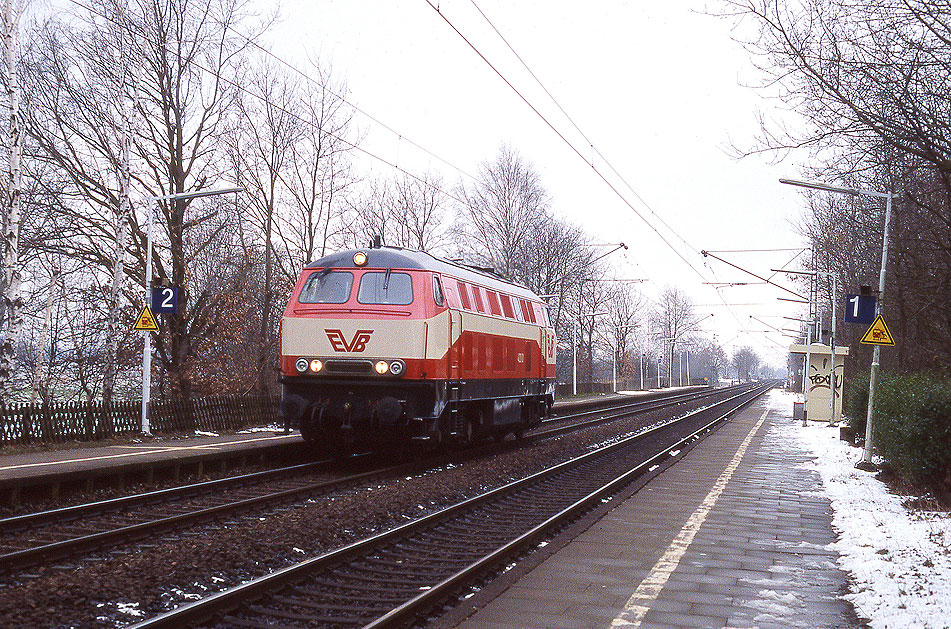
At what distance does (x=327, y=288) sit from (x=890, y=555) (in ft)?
31.2

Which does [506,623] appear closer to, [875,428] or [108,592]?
[108,592]

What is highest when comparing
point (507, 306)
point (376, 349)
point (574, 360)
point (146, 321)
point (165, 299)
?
point (165, 299)

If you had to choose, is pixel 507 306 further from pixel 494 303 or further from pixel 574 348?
pixel 574 348

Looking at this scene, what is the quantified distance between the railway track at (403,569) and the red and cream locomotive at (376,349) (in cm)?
235

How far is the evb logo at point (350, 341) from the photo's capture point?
1420 centimetres

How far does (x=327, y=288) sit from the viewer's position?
14812mm

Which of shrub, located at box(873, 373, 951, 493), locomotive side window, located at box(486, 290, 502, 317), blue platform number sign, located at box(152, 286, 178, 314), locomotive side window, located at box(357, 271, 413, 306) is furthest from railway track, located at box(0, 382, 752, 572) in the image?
shrub, located at box(873, 373, 951, 493)

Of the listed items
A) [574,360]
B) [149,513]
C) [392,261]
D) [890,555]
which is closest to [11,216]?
[392,261]

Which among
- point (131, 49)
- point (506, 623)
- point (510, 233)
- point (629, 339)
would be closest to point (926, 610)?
point (506, 623)

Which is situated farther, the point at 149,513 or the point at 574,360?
the point at 574,360

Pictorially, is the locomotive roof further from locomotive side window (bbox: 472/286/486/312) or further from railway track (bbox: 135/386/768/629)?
railway track (bbox: 135/386/768/629)

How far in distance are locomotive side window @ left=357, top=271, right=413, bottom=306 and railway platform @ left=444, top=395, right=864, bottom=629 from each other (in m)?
4.88

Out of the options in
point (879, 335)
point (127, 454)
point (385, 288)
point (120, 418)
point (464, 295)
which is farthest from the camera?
point (120, 418)

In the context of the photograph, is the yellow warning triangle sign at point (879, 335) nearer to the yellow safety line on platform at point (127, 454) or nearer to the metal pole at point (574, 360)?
the yellow safety line on platform at point (127, 454)
